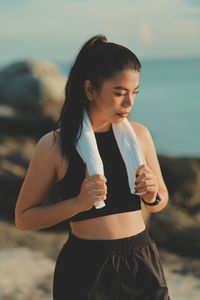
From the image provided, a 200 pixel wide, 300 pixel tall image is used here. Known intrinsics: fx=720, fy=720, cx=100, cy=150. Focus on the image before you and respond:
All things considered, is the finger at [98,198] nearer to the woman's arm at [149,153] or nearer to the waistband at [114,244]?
the waistband at [114,244]

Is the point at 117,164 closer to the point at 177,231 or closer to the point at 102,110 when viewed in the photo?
the point at 102,110

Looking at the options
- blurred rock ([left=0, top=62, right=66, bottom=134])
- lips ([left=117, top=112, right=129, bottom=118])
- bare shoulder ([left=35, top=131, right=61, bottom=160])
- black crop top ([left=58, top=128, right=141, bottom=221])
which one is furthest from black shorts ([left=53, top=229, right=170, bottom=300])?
blurred rock ([left=0, top=62, right=66, bottom=134])

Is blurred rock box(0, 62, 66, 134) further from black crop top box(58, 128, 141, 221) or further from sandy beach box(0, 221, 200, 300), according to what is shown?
black crop top box(58, 128, 141, 221)

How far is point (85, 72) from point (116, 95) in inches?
6.4

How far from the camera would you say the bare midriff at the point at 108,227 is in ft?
8.05

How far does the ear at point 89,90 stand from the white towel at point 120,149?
0.06 metres

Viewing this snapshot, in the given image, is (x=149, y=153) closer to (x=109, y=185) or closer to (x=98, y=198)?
(x=109, y=185)

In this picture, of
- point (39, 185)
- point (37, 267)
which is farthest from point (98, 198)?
point (37, 267)

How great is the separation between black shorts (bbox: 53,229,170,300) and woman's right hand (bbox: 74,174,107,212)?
0.20 metres

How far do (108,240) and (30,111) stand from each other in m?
16.3

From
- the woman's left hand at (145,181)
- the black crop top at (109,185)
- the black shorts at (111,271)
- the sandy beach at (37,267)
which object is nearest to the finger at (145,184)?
the woman's left hand at (145,181)

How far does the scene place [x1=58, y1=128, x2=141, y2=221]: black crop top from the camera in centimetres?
245

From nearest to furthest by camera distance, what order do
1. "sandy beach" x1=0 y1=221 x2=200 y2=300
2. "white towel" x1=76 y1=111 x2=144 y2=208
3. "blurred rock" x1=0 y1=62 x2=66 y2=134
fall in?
1. "white towel" x1=76 y1=111 x2=144 y2=208
2. "sandy beach" x1=0 y1=221 x2=200 y2=300
3. "blurred rock" x1=0 y1=62 x2=66 y2=134

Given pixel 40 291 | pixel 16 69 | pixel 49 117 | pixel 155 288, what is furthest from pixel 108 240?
pixel 16 69
